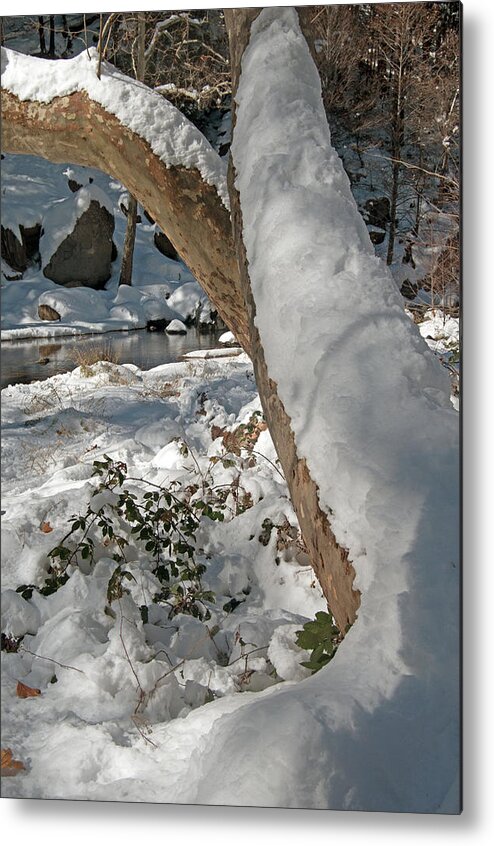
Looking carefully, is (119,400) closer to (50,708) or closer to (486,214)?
(50,708)

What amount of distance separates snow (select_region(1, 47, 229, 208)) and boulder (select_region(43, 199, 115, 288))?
3.85 meters

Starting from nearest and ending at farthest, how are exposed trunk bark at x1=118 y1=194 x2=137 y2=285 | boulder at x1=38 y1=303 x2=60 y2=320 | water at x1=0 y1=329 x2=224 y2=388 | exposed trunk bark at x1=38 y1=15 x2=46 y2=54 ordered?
1. exposed trunk bark at x1=38 y1=15 x2=46 y2=54
2. water at x1=0 y1=329 x2=224 y2=388
3. boulder at x1=38 y1=303 x2=60 y2=320
4. exposed trunk bark at x1=118 y1=194 x2=137 y2=285

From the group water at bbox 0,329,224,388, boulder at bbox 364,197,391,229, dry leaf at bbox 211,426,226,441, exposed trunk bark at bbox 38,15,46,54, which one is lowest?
water at bbox 0,329,224,388

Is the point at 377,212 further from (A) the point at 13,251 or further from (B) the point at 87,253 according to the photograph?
(B) the point at 87,253

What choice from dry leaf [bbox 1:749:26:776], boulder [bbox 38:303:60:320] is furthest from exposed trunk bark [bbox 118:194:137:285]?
dry leaf [bbox 1:749:26:776]

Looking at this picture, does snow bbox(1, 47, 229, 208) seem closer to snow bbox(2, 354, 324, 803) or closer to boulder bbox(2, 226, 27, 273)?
snow bbox(2, 354, 324, 803)

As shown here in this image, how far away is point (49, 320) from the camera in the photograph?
15.0ft

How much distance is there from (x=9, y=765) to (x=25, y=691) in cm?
16

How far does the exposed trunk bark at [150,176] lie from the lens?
2.21 meters

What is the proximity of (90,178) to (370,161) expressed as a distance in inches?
221

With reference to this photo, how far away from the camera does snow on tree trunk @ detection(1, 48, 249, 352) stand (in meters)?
2.20

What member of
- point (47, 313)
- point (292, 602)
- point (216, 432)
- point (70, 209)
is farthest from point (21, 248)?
point (292, 602)

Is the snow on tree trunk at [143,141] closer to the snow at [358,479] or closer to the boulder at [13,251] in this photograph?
the snow at [358,479]

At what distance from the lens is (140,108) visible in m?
2.22
